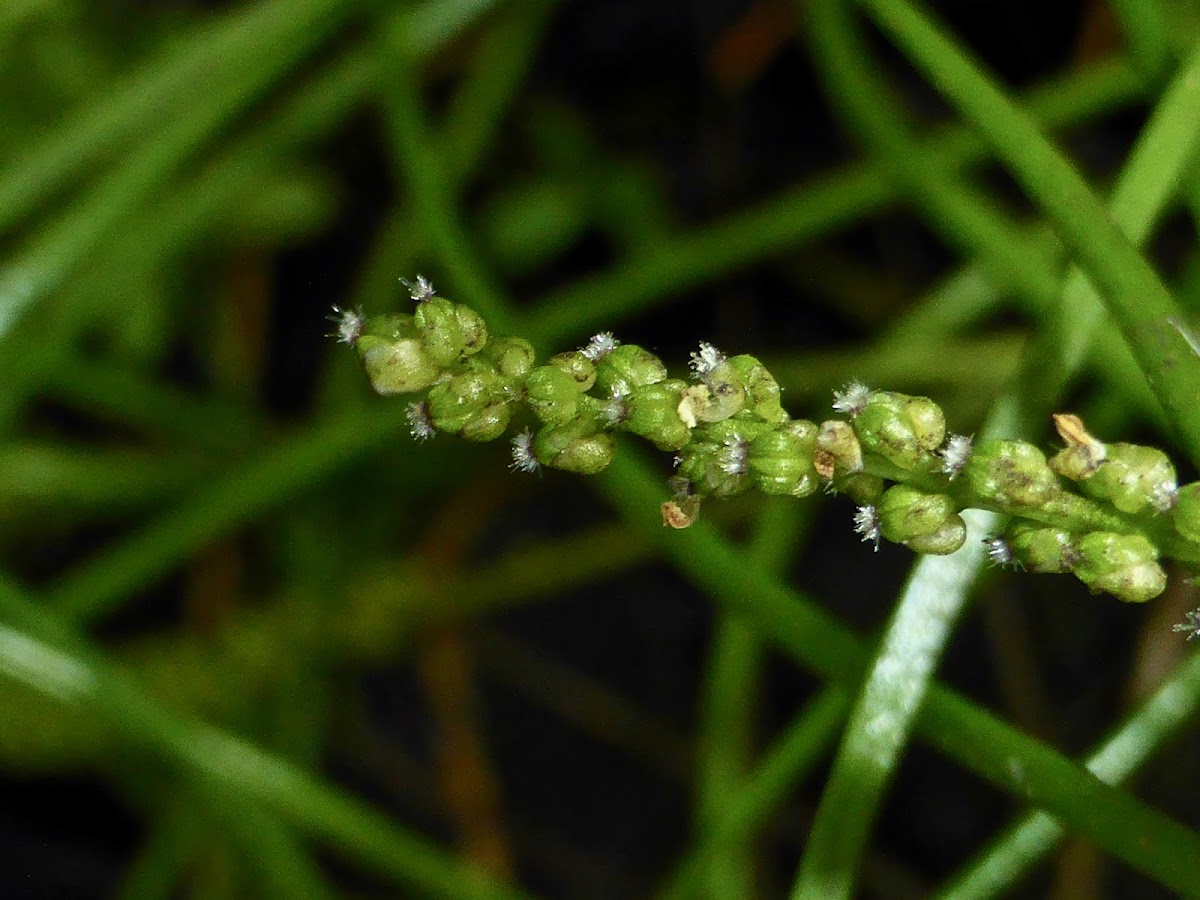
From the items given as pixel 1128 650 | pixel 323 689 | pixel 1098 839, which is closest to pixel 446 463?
pixel 323 689

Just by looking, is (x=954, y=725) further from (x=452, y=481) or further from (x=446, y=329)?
(x=452, y=481)

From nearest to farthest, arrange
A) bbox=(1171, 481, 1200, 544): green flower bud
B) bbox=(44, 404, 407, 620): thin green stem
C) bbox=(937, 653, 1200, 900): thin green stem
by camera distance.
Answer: bbox=(1171, 481, 1200, 544): green flower bud < bbox=(937, 653, 1200, 900): thin green stem < bbox=(44, 404, 407, 620): thin green stem

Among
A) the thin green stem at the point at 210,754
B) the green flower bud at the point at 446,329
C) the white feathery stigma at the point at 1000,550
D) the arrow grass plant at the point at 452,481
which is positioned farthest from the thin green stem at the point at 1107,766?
the thin green stem at the point at 210,754

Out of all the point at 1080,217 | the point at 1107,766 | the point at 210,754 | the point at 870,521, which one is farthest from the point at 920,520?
the point at 210,754

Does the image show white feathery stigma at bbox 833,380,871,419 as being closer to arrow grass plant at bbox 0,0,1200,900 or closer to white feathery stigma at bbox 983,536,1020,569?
white feathery stigma at bbox 983,536,1020,569

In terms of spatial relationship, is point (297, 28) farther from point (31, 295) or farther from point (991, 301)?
point (991, 301)

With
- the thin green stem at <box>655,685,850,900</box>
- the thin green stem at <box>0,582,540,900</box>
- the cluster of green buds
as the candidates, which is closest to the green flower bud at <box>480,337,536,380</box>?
the cluster of green buds

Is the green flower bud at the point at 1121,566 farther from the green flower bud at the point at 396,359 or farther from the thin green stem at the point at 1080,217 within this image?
the green flower bud at the point at 396,359
